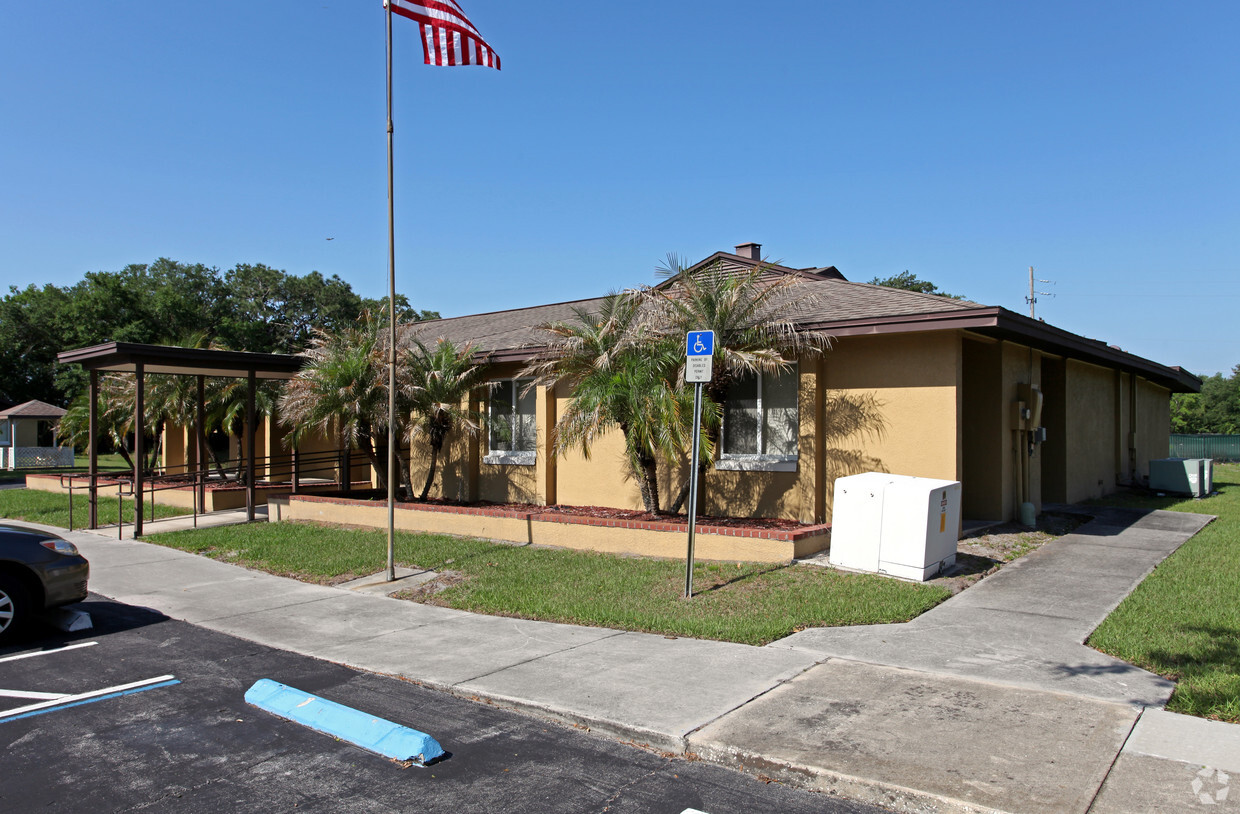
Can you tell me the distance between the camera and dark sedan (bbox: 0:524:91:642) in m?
7.45

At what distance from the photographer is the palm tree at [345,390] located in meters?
14.2

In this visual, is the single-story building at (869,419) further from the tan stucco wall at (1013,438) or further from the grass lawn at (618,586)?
the grass lawn at (618,586)

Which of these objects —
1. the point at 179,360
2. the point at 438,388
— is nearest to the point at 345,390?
the point at 438,388

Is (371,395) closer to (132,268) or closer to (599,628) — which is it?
(599,628)

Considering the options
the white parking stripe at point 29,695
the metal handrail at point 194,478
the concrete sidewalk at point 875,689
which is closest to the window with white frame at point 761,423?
the concrete sidewalk at point 875,689

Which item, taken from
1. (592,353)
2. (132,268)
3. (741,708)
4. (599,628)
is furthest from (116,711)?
(132,268)

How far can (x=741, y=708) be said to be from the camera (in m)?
5.44

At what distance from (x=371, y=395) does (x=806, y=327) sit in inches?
298

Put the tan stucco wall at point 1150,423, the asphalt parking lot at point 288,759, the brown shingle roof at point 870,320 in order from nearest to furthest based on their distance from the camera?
the asphalt parking lot at point 288,759 → the brown shingle roof at point 870,320 → the tan stucco wall at point 1150,423

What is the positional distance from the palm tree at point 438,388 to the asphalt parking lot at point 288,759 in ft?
25.4

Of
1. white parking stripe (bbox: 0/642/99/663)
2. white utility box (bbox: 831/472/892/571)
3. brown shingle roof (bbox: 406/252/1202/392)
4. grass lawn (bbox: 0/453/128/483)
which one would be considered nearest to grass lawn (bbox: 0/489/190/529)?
grass lawn (bbox: 0/453/128/483)

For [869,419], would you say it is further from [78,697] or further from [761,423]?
[78,697]

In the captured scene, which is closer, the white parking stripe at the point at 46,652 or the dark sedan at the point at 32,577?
the white parking stripe at the point at 46,652

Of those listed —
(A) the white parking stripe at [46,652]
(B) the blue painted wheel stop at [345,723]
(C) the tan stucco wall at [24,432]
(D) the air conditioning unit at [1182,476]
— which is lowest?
(A) the white parking stripe at [46,652]
